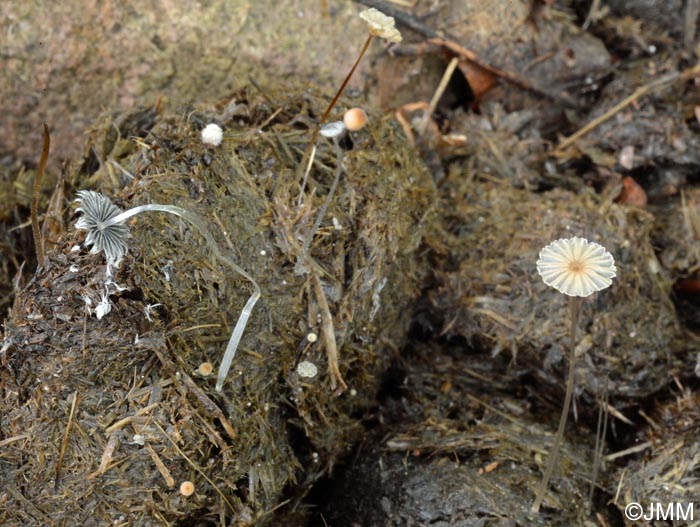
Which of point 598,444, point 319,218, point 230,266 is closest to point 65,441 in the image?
point 230,266

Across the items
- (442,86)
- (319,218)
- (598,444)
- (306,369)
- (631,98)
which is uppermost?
(631,98)

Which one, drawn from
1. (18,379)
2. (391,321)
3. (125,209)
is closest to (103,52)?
(125,209)

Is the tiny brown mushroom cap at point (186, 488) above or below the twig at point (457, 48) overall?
below

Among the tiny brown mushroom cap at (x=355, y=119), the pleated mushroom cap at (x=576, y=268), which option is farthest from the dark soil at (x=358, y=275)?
the pleated mushroom cap at (x=576, y=268)

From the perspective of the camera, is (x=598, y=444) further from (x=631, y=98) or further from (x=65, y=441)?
(x=65, y=441)

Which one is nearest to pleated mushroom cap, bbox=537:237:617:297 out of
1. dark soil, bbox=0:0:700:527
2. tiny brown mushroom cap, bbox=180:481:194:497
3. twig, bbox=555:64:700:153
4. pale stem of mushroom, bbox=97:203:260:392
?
dark soil, bbox=0:0:700:527

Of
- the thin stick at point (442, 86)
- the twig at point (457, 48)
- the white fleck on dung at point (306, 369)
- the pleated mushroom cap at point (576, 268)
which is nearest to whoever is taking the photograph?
the pleated mushroom cap at point (576, 268)

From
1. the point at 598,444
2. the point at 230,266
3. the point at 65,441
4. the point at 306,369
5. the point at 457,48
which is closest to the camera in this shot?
the point at 65,441

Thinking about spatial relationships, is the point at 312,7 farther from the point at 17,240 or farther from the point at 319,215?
the point at 17,240

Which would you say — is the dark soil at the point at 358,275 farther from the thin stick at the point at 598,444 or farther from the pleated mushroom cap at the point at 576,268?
the pleated mushroom cap at the point at 576,268
